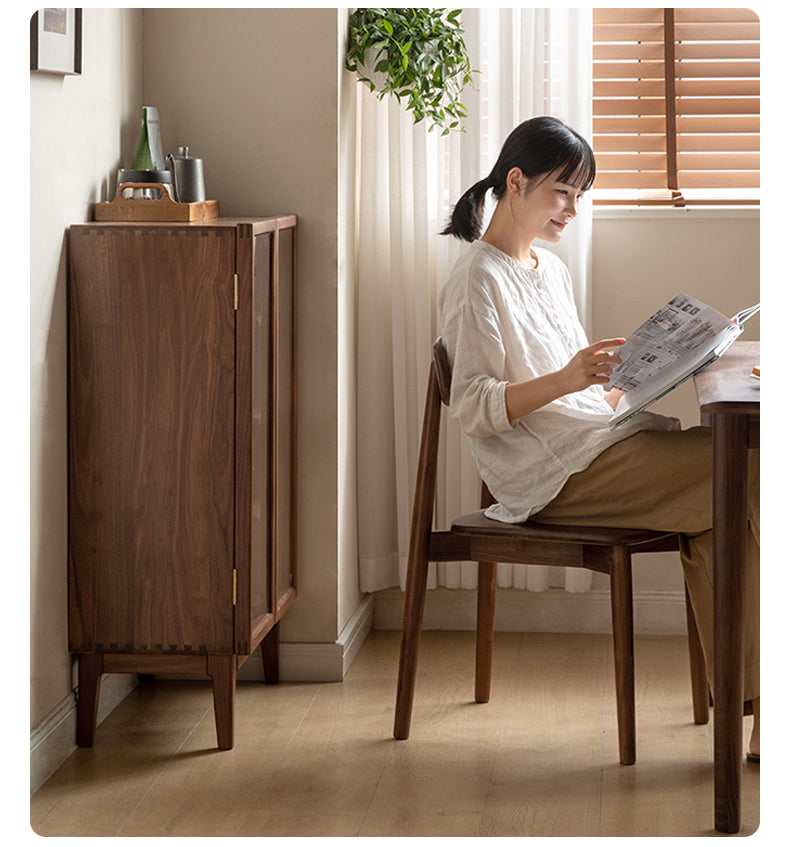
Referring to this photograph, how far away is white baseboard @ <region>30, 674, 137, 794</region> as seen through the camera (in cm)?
210

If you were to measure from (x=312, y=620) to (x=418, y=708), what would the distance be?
361 mm

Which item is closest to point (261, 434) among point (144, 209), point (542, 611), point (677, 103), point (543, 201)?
point (144, 209)

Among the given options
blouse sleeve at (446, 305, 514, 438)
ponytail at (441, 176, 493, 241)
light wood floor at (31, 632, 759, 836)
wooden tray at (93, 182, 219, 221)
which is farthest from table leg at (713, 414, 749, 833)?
wooden tray at (93, 182, 219, 221)

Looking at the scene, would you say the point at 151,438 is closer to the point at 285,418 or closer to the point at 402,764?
the point at 285,418

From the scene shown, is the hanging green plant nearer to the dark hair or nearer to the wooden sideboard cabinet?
the dark hair

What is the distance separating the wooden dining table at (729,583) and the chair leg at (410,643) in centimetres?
68

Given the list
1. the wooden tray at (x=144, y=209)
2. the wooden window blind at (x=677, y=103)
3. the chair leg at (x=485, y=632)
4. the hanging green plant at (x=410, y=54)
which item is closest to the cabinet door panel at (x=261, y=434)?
the wooden tray at (x=144, y=209)

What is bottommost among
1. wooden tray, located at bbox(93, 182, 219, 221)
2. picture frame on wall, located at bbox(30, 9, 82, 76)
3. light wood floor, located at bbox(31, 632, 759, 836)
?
light wood floor, located at bbox(31, 632, 759, 836)

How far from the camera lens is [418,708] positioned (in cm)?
254

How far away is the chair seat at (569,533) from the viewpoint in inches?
85.2

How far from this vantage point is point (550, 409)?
2.26 m

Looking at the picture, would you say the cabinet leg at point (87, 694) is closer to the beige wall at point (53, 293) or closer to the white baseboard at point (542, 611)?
the beige wall at point (53, 293)

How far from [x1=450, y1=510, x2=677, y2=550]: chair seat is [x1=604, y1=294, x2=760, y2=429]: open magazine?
0.76 ft

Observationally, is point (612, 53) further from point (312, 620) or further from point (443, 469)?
point (312, 620)
